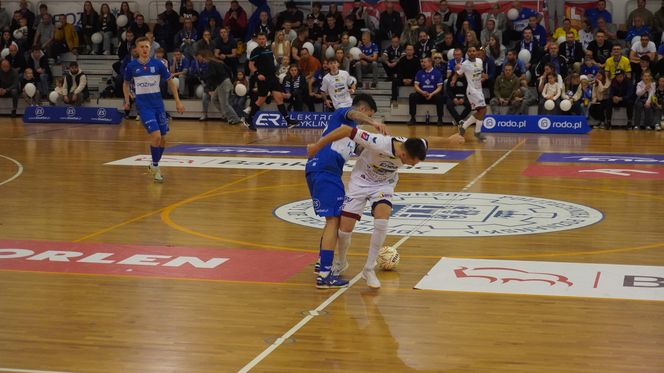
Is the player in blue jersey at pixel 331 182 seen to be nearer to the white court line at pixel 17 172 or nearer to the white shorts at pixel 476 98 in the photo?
the white court line at pixel 17 172

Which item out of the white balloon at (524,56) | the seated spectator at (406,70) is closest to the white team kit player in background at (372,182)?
the white balloon at (524,56)

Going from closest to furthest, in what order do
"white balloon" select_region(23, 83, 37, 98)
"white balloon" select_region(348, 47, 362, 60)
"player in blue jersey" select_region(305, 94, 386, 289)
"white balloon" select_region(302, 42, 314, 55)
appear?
1. "player in blue jersey" select_region(305, 94, 386, 289)
2. "white balloon" select_region(302, 42, 314, 55)
3. "white balloon" select_region(348, 47, 362, 60)
4. "white balloon" select_region(23, 83, 37, 98)

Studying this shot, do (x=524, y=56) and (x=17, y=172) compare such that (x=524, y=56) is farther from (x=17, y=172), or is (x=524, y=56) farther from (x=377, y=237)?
(x=377, y=237)

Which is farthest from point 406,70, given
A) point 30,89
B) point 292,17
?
point 30,89

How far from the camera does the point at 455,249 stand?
1241cm

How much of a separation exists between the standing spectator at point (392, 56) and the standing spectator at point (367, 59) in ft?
1.03

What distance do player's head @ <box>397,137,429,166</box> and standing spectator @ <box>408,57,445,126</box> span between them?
19.0 metres

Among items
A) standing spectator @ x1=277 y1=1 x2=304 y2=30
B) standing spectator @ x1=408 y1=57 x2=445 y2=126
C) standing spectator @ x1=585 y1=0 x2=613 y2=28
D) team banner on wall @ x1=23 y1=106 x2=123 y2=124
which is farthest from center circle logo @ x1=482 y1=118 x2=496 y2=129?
team banner on wall @ x1=23 y1=106 x2=123 y2=124

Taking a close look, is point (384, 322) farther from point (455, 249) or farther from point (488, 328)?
point (455, 249)

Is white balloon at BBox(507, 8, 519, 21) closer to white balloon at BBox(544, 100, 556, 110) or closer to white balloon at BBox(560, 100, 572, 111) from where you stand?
white balloon at BBox(544, 100, 556, 110)

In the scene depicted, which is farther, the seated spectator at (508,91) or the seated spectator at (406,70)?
the seated spectator at (406,70)

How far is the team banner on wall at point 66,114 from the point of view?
3044cm

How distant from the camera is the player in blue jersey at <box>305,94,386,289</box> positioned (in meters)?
10.5

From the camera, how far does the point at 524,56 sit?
29.0 metres
